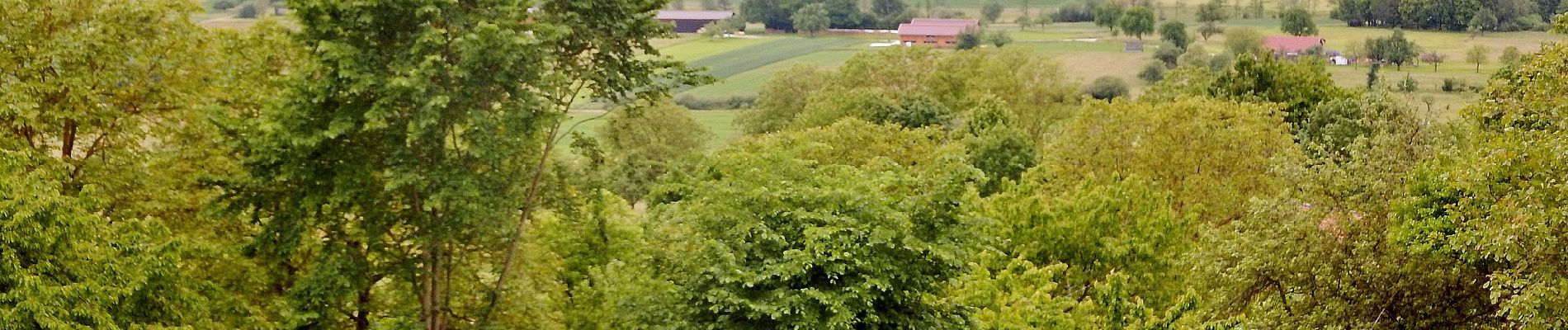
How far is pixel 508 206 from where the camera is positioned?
19.7 metres

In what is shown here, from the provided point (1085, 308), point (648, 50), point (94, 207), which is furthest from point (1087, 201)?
point (94, 207)

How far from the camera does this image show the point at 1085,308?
22.8 metres

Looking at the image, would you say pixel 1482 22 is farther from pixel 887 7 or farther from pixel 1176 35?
pixel 887 7

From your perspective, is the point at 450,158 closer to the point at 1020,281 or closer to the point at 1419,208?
the point at 1020,281

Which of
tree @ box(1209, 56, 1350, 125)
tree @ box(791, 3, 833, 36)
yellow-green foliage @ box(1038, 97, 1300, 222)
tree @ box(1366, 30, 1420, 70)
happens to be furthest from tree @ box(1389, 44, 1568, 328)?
tree @ box(791, 3, 833, 36)

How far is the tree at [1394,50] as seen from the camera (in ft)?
316

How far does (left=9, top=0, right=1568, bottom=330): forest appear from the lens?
56.8ft

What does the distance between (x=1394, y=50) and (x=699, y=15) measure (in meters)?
79.0

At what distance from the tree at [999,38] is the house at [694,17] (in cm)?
3175

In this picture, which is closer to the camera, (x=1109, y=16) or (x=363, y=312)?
(x=363, y=312)

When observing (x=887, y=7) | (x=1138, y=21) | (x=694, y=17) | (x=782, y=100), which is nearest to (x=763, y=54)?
(x=694, y=17)

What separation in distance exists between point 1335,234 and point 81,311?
64.5ft

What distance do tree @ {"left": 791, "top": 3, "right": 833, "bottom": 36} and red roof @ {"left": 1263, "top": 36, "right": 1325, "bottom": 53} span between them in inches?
2017

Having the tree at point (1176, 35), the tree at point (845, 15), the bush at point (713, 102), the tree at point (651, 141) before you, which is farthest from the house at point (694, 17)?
the tree at point (651, 141)
